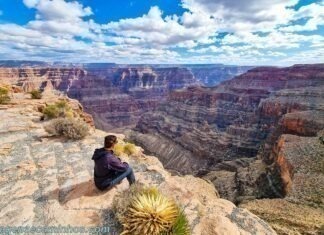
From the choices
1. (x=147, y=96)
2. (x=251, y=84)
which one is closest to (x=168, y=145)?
(x=251, y=84)

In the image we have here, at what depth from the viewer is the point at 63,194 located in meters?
Result: 6.61

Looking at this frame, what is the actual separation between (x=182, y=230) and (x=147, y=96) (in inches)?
5785

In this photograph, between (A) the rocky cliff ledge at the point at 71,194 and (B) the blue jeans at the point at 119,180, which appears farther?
(B) the blue jeans at the point at 119,180

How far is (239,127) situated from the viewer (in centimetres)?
5962

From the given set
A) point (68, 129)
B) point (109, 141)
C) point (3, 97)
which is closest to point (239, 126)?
point (3, 97)

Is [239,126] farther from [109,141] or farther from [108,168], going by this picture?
[108,168]

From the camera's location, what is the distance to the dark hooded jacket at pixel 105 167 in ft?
21.2

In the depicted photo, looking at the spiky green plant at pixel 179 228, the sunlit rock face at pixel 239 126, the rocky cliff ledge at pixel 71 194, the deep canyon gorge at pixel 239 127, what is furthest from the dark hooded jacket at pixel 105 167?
the sunlit rock face at pixel 239 126

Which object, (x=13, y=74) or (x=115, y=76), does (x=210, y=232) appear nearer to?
(x=13, y=74)

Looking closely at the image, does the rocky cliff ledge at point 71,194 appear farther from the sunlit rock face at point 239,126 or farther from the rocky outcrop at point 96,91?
the rocky outcrop at point 96,91

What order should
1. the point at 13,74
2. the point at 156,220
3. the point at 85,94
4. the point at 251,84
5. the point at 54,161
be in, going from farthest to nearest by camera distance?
the point at 85,94 → the point at 13,74 → the point at 251,84 → the point at 54,161 → the point at 156,220

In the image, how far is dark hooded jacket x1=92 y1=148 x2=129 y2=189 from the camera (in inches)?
254

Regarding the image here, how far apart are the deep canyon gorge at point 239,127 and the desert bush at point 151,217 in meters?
9.30

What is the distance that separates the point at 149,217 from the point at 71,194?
2.49m
